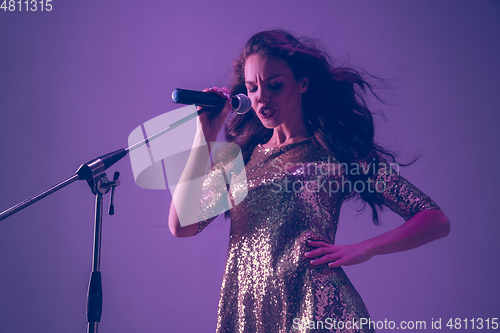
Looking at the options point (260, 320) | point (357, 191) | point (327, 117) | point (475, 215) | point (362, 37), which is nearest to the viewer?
point (260, 320)

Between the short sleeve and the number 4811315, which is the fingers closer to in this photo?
the short sleeve

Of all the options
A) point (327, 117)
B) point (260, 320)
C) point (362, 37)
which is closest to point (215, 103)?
point (327, 117)

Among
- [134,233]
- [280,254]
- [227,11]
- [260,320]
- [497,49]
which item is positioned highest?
[227,11]

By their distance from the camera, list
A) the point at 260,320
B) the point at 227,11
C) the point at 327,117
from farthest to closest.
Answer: the point at 227,11 < the point at 327,117 < the point at 260,320

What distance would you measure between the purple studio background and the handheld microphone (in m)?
0.86

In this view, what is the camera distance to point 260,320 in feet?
3.18

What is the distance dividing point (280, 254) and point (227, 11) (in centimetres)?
131

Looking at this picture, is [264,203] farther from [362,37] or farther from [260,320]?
[362,37]

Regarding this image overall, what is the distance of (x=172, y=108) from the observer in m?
1.91

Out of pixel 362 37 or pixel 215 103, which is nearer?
pixel 215 103

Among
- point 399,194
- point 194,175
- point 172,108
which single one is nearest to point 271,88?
point 194,175

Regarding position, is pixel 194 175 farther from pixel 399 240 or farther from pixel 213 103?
pixel 399 240

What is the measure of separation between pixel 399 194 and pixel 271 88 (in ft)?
1.43

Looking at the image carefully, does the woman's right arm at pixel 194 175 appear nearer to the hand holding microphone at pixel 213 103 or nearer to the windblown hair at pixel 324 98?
the hand holding microphone at pixel 213 103
